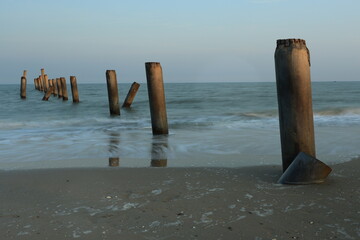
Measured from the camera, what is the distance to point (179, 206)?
282 centimetres

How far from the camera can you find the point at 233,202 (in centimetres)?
288

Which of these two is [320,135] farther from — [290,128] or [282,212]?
[282,212]

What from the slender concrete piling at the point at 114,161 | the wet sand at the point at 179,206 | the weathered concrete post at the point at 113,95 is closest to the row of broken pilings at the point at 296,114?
the wet sand at the point at 179,206

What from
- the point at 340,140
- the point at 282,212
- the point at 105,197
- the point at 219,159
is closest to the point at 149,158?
the point at 219,159

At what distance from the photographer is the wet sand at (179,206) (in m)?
2.36

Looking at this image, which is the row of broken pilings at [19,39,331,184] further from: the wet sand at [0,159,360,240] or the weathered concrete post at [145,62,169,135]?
the weathered concrete post at [145,62,169,135]

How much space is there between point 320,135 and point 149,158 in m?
3.63

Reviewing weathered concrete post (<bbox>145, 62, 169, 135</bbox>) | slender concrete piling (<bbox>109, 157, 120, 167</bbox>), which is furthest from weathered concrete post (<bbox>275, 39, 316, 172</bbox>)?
weathered concrete post (<bbox>145, 62, 169, 135</bbox>)

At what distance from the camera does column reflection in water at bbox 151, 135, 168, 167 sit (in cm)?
476

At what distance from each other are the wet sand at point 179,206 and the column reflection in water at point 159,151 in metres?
0.75

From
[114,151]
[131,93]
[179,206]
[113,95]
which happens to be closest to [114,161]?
[114,151]

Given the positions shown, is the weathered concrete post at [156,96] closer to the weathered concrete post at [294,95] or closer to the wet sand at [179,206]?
the wet sand at [179,206]

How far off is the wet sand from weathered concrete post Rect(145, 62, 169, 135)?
3.67 meters

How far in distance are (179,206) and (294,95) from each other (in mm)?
1475
